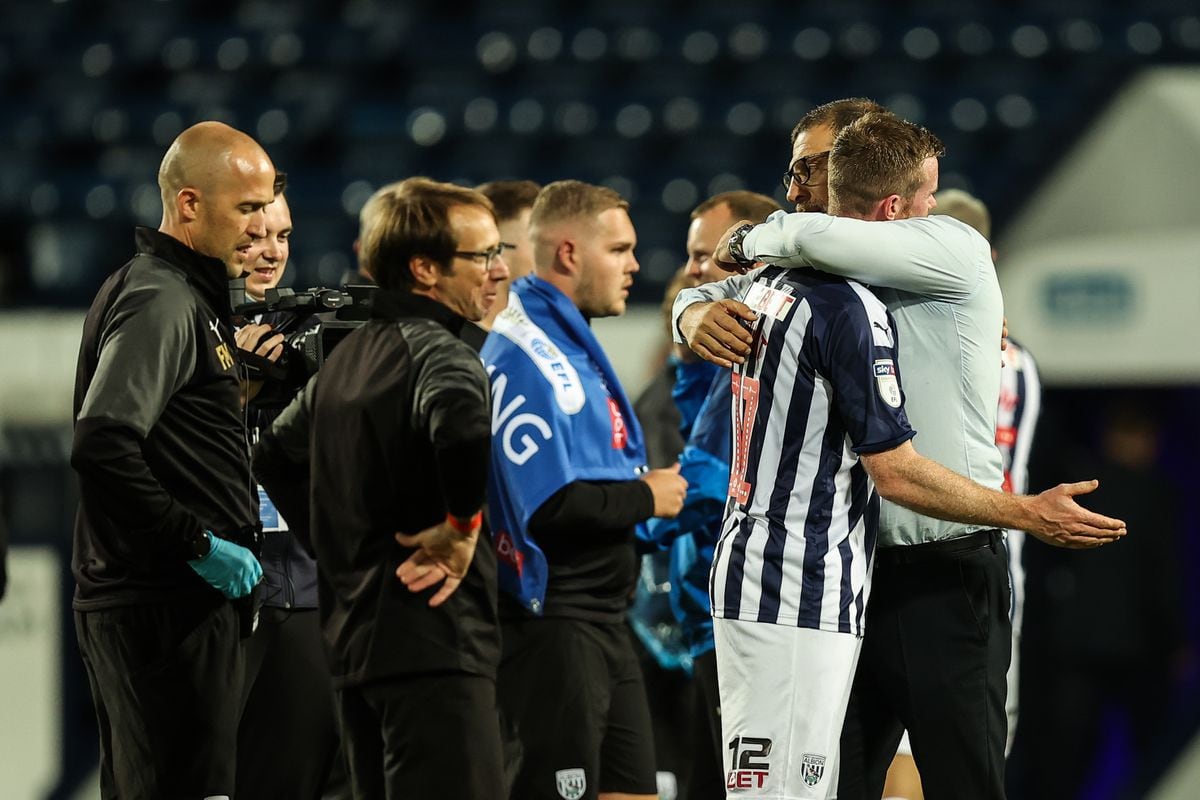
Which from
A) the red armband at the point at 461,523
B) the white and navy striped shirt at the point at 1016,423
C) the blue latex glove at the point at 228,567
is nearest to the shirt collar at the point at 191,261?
the blue latex glove at the point at 228,567

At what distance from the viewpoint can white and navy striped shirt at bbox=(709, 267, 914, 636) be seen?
10.6ft

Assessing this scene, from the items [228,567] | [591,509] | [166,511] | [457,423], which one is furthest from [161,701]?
[591,509]

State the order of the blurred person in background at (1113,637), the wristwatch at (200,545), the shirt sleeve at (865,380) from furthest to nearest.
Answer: the blurred person in background at (1113,637) → the wristwatch at (200,545) → the shirt sleeve at (865,380)

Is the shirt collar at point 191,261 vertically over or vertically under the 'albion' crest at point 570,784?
over

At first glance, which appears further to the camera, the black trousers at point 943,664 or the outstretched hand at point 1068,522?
the black trousers at point 943,664

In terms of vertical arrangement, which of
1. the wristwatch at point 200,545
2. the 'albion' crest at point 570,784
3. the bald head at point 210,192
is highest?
the bald head at point 210,192

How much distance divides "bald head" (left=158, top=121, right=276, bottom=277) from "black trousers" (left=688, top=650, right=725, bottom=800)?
1678 millimetres

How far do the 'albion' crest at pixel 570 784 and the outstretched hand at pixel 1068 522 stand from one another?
4.46 feet

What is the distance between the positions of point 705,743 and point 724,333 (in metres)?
1.67

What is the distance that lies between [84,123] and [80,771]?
13.5 ft

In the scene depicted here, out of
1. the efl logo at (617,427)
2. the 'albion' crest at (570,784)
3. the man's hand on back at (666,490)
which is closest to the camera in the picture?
the 'albion' crest at (570,784)

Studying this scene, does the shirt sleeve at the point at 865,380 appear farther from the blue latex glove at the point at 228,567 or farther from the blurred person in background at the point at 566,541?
the blue latex glove at the point at 228,567

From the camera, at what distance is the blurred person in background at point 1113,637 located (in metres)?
7.35

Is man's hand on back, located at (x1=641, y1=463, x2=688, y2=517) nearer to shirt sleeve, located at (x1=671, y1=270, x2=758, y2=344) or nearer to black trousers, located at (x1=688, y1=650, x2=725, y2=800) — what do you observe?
shirt sleeve, located at (x1=671, y1=270, x2=758, y2=344)
